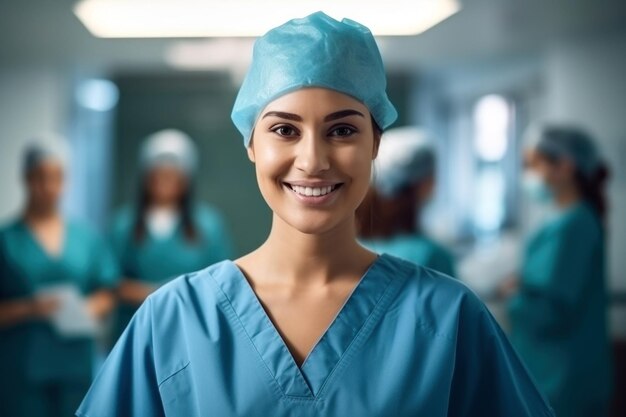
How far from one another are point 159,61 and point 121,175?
3.53 feet

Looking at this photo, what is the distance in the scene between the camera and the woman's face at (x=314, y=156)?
955mm

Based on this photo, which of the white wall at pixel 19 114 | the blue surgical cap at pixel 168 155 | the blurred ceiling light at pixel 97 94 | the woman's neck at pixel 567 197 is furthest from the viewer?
the blurred ceiling light at pixel 97 94

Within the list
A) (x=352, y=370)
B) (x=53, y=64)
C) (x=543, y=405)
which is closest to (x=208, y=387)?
(x=352, y=370)

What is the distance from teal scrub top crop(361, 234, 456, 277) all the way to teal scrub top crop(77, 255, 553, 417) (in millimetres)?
1010

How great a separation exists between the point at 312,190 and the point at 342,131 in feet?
0.31

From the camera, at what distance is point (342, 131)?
0.98 m

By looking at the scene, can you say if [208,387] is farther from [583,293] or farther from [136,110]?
[136,110]

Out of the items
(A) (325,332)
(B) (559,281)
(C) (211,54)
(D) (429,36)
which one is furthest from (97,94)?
(A) (325,332)

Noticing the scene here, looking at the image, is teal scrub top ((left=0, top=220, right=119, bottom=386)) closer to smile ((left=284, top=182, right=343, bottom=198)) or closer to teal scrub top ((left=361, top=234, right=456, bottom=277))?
teal scrub top ((left=361, top=234, right=456, bottom=277))

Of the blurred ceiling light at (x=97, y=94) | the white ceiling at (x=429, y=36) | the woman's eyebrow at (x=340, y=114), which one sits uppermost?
the white ceiling at (x=429, y=36)

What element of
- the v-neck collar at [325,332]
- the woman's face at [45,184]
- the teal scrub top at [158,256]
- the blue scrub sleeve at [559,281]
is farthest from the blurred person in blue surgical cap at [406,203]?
the woman's face at [45,184]

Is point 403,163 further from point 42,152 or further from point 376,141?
point 42,152

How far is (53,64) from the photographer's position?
423 centimetres

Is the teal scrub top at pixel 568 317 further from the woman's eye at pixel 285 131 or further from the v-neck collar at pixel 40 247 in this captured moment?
the v-neck collar at pixel 40 247
